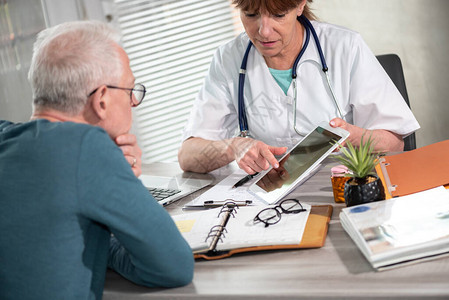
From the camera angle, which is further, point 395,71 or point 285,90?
point 395,71

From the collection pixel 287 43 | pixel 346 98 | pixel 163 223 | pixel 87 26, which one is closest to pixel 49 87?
pixel 87 26

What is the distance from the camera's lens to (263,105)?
203 centimetres

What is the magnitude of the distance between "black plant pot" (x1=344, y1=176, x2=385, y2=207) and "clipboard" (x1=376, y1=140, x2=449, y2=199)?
8cm

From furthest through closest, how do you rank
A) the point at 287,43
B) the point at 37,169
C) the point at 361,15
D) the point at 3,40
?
1. the point at 3,40
2. the point at 361,15
3. the point at 287,43
4. the point at 37,169

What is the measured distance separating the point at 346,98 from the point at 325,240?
2.97 ft

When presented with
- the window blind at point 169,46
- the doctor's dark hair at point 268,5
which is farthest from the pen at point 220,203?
the window blind at point 169,46

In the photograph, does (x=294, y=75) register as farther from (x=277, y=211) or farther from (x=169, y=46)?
(x=169, y=46)

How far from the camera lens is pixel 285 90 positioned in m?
2.02

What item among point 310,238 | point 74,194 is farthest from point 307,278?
point 74,194

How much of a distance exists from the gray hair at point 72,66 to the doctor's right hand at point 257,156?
668mm

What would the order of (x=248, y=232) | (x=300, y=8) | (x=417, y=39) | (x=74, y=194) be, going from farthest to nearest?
(x=417, y=39), (x=300, y=8), (x=248, y=232), (x=74, y=194)

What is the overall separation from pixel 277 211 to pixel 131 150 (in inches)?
16.0

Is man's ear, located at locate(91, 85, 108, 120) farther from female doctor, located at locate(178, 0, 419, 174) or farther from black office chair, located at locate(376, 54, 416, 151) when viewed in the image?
black office chair, located at locate(376, 54, 416, 151)

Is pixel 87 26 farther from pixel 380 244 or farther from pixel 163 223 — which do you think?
pixel 380 244
